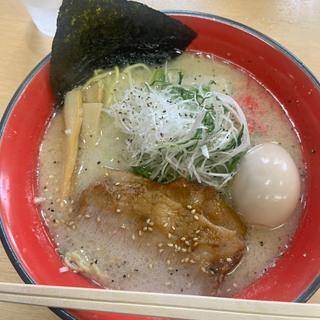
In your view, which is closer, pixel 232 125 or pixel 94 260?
pixel 94 260

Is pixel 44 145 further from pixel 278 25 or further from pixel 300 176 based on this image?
pixel 278 25

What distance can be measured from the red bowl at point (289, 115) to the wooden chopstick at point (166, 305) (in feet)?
0.20

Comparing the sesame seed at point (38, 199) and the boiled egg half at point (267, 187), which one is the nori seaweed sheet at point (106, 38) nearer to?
the sesame seed at point (38, 199)

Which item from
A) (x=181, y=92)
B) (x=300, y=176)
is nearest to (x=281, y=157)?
(x=300, y=176)

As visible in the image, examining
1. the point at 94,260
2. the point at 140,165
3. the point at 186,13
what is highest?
the point at 186,13

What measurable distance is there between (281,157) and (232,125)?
0.59 ft

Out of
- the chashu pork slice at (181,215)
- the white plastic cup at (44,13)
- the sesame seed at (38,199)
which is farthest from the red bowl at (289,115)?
the white plastic cup at (44,13)

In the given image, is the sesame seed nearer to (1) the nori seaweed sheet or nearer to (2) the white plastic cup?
(1) the nori seaweed sheet

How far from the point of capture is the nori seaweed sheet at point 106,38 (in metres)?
1.47

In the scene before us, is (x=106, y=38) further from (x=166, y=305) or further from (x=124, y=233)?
(x=166, y=305)

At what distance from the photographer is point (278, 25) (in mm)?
1746

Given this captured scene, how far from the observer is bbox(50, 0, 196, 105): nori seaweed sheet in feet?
4.83

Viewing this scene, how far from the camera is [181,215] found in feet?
4.25

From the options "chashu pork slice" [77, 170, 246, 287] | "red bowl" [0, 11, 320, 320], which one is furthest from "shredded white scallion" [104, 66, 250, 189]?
"red bowl" [0, 11, 320, 320]
